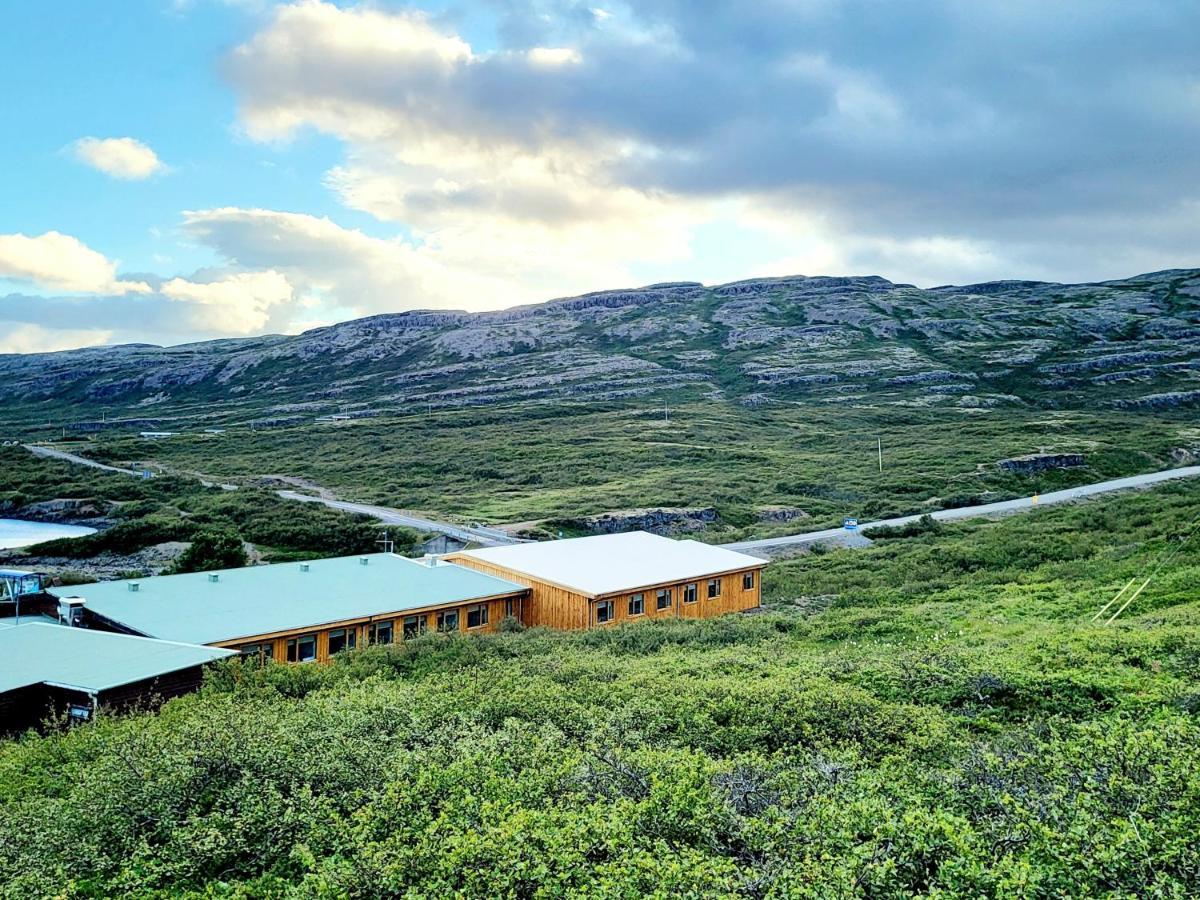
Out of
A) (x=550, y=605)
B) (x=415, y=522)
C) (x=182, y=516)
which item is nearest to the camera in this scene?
(x=550, y=605)

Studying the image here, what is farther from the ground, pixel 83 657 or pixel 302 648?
pixel 83 657

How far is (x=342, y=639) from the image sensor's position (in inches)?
1057

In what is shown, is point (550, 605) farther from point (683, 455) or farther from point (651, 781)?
point (683, 455)

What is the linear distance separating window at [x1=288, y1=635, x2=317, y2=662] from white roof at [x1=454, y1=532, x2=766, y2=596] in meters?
9.49

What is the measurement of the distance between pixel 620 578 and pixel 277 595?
13.4 m

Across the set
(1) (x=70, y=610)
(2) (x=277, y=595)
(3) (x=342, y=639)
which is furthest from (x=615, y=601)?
(1) (x=70, y=610)

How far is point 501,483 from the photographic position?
3344 inches

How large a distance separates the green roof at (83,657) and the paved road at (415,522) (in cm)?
3099

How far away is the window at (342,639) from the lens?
87.2 feet

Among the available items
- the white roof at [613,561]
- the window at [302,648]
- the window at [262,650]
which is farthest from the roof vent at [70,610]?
the white roof at [613,561]

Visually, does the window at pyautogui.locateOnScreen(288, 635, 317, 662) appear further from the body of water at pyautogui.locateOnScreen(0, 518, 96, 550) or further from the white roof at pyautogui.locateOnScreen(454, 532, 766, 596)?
the body of water at pyautogui.locateOnScreen(0, 518, 96, 550)

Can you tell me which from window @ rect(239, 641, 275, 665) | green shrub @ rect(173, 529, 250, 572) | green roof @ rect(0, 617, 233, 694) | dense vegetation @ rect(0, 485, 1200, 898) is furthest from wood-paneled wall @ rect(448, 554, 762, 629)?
green shrub @ rect(173, 529, 250, 572)

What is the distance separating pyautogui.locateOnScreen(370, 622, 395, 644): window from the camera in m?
27.7

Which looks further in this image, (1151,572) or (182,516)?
(182,516)
